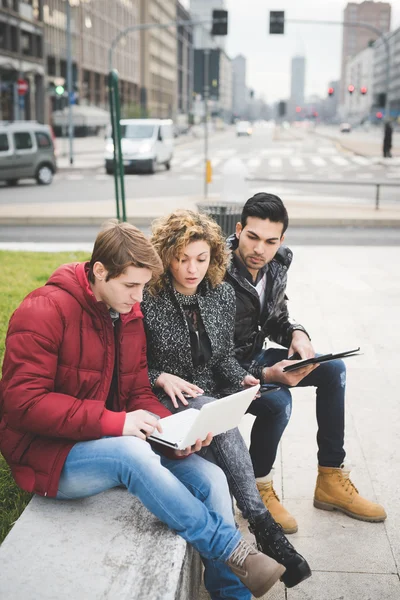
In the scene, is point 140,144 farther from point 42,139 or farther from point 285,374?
point 285,374

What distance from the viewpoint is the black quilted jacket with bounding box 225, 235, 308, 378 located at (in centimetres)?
369

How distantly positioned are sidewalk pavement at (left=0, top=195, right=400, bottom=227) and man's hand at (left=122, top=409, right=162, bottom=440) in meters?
10.5

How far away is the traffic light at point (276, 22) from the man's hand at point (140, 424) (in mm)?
25171

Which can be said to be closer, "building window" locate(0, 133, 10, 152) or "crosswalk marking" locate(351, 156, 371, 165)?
"building window" locate(0, 133, 10, 152)

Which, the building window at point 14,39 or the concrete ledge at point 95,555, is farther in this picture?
the building window at point 14,39

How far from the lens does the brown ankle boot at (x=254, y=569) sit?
2639 mm

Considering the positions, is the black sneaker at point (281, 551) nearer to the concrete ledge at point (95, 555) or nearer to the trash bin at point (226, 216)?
the concrete ledge at point (95, 555)

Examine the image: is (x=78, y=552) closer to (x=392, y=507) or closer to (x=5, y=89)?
(x=392, y=507)

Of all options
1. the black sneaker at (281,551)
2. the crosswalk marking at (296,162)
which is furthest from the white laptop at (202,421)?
the crosswalk marking at (296,162)

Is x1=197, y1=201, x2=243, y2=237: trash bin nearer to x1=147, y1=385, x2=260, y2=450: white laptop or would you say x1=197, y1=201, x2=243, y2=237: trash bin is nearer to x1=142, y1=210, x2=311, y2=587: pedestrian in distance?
x1=142, y1=210, x2=311, y2=587: pedestrian in distance

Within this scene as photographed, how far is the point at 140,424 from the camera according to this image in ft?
9.16

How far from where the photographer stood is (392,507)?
3656 mm

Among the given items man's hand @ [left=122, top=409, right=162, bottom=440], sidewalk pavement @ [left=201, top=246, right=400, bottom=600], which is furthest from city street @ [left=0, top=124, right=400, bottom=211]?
man's hand @ [left=122, top=409, right=162, bottom=440]

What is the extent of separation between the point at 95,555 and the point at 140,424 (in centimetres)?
52
